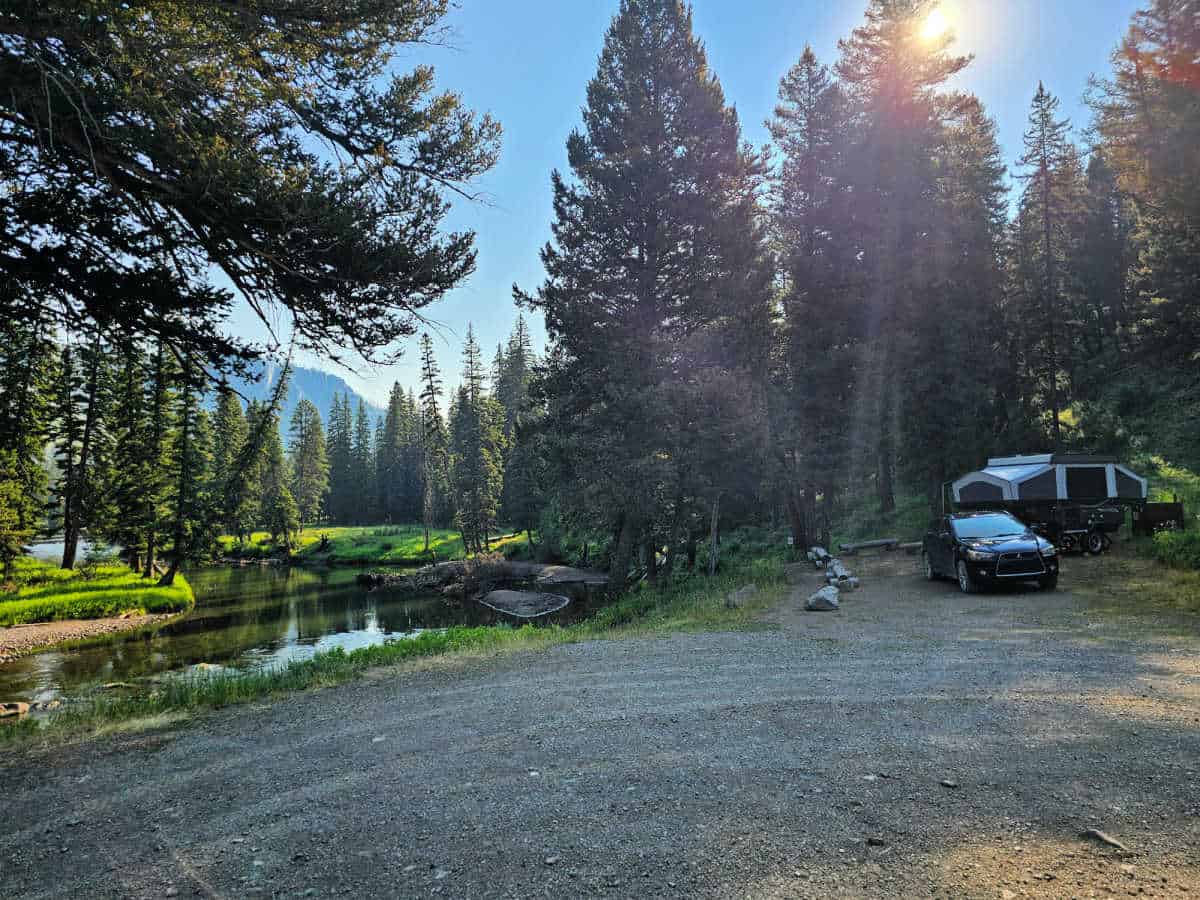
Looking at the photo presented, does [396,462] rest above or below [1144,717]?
above

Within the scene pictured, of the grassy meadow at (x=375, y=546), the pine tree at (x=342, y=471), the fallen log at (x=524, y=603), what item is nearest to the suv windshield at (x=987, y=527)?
the fallen log at (x=524, y=603)

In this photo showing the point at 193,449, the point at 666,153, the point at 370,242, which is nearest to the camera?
the point at 370,242

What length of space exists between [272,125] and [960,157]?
30.7 metres

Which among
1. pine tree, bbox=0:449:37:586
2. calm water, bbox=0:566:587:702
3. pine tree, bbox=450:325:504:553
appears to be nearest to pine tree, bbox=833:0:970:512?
calm water, bbox=0:566:587:702

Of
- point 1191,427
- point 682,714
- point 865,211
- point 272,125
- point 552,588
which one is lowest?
point 552,588

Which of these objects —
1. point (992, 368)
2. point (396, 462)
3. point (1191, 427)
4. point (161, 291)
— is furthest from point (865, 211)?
point (396, 462)

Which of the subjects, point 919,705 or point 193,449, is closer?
point 919,705

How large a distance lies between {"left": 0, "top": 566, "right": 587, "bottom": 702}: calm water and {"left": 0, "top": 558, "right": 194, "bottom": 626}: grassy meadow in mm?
1905

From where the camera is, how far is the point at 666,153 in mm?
20359

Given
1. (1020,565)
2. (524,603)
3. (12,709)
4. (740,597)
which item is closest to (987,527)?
(1020,565)

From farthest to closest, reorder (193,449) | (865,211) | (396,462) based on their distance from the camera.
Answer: (396,462), (193,449), (865,211)

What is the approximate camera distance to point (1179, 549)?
14.3 m

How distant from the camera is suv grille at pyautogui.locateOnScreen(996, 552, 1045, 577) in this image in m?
12.9

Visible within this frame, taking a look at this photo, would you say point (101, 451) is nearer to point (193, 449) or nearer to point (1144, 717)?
point (193, 449)
